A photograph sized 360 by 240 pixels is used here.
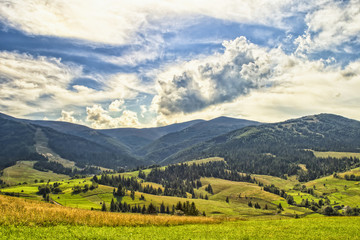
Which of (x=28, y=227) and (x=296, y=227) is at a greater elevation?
(x=28, y=227)

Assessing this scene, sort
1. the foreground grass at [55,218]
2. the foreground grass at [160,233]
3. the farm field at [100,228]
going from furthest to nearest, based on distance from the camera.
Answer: the foreground grass at [55,218], the farm field at [100,228], the foreground grass at [160,233]

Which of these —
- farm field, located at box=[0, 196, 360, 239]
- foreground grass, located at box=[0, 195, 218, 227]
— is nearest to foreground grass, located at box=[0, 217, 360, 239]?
farm field, located at box=[0, 196, 360, 239]

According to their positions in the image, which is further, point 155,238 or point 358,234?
point 358,234

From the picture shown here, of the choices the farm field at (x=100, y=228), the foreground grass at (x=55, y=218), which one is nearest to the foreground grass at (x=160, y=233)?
the farm field at (x=100, y=228)

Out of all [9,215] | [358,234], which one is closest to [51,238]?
[9,215]

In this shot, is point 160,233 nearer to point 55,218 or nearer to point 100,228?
point 100,228

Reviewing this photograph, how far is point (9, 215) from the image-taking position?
2734 centimetres

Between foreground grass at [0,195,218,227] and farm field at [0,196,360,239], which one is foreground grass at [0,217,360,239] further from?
foreground grass at [0,195,218,227]

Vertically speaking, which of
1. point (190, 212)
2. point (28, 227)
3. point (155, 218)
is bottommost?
point (190, 212)

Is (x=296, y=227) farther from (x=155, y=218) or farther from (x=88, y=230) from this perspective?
(x=88, y=230)

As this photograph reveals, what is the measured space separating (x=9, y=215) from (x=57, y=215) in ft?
17.6

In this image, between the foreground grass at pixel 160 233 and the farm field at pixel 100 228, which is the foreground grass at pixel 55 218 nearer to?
the farm field at pixel 100 228

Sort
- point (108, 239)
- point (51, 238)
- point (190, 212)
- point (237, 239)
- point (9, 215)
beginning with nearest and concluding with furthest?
point (51, 238), point (108, 239), point (9, 215), point (237, 239), point (190, 212)

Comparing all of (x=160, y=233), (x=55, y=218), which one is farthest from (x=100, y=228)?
(x=160, y=233)
